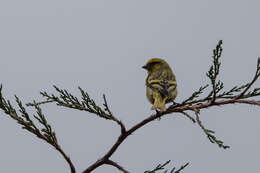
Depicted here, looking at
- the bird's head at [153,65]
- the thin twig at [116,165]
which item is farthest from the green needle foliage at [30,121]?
the bird's head at [153,65]

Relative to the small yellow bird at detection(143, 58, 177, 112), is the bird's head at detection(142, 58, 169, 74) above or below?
above

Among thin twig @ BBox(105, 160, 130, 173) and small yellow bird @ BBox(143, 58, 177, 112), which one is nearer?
thin twig @ BBox(105, 160, 130, 173)

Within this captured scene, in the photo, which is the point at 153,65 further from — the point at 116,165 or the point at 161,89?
the point at 116,165

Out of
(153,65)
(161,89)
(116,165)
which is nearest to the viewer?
(116,165)

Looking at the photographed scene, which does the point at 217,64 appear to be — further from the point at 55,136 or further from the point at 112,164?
the point at 55,136

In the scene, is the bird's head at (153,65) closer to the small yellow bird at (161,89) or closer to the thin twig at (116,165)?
the small yellow bird at (161,89)

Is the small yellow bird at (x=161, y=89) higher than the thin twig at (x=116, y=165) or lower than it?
higher

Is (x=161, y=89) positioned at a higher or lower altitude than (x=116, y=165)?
higher

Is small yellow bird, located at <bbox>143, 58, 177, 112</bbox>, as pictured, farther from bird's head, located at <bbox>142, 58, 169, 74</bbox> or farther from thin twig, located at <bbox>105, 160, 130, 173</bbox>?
thin twig, located at <bbox>105, 160, 130, 173</bbox>

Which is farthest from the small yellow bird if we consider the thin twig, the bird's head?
the thin twig

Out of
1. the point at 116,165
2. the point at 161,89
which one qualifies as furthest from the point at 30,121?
the point at 161,89

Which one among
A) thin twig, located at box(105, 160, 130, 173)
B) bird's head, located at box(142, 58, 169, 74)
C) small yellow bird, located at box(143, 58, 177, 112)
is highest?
bird's head, located at box(142, 58, 169, 74)

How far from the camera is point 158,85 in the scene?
5656 mm

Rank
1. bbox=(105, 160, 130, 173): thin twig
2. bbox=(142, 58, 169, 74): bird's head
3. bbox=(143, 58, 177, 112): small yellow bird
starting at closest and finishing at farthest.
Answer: bbox=(105, 160, 130, 173): thin twig, bbox=(143, 58, 177, 112): small yellow bird, bbox=(142, 58, 169, 74): bird's head
